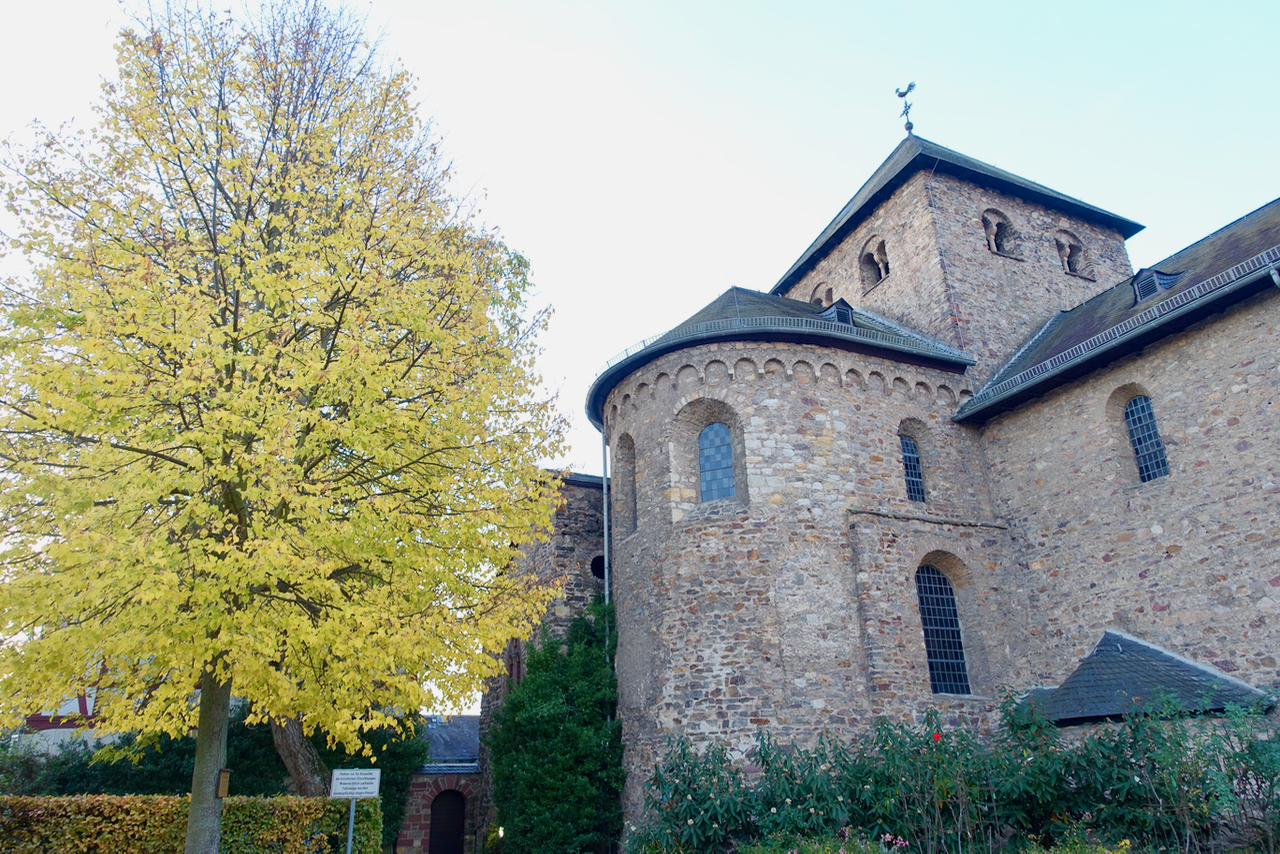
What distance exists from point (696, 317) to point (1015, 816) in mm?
10664

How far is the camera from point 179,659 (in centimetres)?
666

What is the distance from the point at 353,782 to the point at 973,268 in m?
16.2

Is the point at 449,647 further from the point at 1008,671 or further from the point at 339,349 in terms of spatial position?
the point at 1008,671

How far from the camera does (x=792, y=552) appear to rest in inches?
507

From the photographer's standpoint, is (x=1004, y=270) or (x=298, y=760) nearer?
(x=298, y=760)

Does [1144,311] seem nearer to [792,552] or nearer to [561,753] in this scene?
[792,552]

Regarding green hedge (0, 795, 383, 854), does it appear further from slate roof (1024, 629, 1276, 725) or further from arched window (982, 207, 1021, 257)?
arched window (982, 207, 1021, 257)

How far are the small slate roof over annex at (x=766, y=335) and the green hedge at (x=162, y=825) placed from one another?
858 centimetres

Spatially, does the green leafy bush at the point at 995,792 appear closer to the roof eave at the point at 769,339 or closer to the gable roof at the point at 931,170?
the roof eave at the point at 769,339

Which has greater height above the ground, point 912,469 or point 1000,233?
point 1000,233

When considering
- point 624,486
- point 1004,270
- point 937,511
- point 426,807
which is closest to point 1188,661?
point 937,511

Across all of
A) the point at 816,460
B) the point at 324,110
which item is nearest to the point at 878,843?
the point at 816,460

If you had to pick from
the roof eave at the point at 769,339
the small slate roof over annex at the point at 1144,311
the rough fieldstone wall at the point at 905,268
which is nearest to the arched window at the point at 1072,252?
the small slate roof over annex at the point at 1144,311

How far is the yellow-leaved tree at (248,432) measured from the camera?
6.24m
